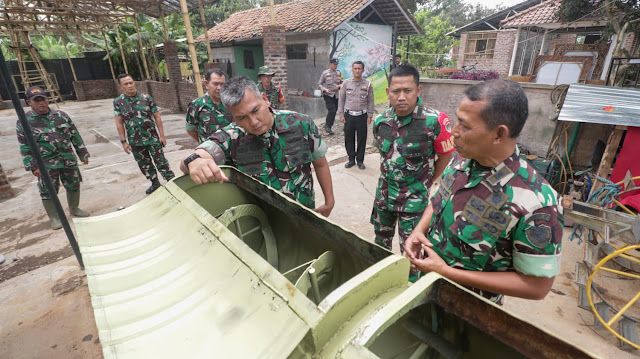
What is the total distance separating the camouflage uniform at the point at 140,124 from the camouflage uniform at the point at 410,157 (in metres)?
3.66

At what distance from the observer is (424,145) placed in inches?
91.4

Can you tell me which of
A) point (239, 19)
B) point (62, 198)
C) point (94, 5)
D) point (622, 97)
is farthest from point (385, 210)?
point (239, 19)

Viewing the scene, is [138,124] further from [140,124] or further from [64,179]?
[64,179]

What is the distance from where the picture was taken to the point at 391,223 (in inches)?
102

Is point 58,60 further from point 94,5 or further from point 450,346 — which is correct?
point 450,346

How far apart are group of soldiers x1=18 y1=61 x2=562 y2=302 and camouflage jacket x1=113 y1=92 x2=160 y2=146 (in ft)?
0.05

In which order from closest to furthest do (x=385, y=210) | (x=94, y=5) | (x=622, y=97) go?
(x=385, y=210) → (x=622, y=97) → (x=94, y=5)

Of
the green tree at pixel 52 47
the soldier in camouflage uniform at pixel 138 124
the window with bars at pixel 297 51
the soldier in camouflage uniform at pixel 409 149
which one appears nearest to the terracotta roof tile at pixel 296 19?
the window with bars at pixel 297 51

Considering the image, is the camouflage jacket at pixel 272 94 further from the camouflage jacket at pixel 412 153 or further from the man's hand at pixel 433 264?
the man's hand at pixel 433 264

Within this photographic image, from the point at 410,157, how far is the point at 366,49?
10.4 meters

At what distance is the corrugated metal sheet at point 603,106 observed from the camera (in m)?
3.64

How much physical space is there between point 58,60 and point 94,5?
987 cm

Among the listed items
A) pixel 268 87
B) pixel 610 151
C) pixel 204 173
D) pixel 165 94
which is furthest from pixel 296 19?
pixel 204 173

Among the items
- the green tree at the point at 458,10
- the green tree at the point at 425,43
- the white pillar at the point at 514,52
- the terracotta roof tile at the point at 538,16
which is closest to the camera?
the terracotta roof tile at the point at 538,16
